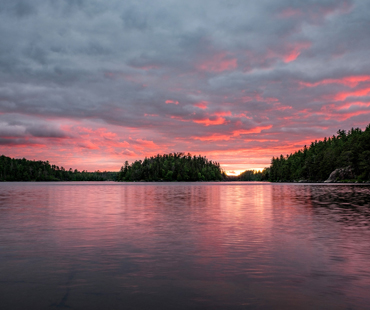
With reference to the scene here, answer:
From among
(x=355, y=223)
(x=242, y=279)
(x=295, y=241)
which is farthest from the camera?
(x=355, y=223)

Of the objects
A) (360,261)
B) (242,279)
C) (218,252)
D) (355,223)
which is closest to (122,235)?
(218,252)

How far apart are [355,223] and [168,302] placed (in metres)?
22.3

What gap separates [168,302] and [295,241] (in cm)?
1174

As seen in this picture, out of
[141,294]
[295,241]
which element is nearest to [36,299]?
[141,294]

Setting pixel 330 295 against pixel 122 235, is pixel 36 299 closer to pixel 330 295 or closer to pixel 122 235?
pixel 330 295

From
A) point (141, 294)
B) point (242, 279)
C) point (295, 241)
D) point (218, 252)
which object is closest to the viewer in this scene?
point (141, 294)

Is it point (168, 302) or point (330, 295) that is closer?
point (168, 302)

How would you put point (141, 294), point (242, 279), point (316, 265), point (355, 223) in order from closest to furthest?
point (141, 294) → point (242, 279) → point (316, 265) → point (355, 223)

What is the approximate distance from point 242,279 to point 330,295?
2.77 m

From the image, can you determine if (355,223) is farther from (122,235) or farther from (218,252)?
(122,235)

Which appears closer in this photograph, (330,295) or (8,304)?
(8,304)

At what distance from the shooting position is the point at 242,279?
11227mm

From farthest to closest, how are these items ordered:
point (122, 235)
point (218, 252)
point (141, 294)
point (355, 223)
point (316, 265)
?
point (355, 223) → point (122, 235) → point (218, 252) → point (316, 265) → point (141, 294)

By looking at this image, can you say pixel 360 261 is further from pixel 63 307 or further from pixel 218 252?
pixel 63 307
